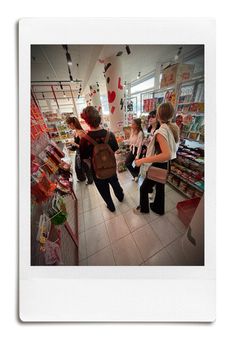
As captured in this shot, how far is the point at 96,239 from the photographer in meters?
1.06

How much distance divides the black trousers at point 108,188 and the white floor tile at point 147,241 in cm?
33

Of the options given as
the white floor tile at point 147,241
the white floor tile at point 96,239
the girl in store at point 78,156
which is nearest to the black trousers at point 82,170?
the girl in store at point 78,156

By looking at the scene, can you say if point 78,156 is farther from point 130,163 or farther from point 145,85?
point 145,85

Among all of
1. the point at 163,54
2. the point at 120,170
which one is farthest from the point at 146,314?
the point at 163,54

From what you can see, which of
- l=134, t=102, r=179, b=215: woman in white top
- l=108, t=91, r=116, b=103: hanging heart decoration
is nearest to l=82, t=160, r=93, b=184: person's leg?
l=134, t=102, r=179, b=215: woman in white top

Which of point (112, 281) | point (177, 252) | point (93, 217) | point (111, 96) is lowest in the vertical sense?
point (112, 281)

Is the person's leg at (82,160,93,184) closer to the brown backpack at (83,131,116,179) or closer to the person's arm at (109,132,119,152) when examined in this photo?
the brown backpack at (83,131,116,179)

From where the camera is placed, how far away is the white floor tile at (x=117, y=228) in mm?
1042

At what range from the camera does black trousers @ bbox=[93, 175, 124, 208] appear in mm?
1033

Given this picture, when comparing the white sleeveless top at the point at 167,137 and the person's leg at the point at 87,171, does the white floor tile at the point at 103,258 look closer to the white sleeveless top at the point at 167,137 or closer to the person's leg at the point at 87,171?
the person's leg at the point at 87,171

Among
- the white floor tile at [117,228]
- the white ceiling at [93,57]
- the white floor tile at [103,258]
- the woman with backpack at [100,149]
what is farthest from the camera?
the white floor tile at [117,228]

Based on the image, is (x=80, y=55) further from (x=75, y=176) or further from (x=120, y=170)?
(x=75, y=176)

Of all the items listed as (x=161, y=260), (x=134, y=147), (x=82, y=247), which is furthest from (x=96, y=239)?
(x=134, y=147)

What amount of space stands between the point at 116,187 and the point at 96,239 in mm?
494
